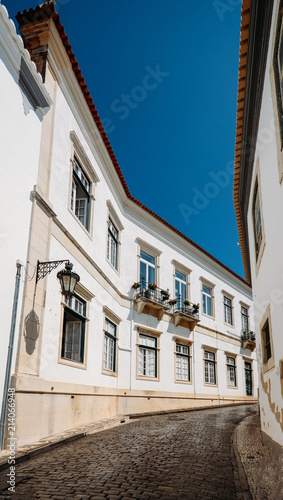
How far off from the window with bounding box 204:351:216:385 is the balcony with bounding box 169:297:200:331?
86.0 inches

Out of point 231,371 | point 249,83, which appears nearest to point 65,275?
point 249,83

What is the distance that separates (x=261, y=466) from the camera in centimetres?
585

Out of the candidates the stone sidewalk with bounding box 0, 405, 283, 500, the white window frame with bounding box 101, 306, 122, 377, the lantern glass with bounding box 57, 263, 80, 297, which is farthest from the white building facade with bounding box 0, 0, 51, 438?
the white window frame with bounding box 101, 306, 122, 377

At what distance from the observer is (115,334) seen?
14172 millimetres

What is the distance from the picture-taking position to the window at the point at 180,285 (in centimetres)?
1914

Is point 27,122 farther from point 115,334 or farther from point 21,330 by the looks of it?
point 115,334

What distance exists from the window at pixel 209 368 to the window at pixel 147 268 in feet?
17.7

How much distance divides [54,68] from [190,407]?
14420 mm

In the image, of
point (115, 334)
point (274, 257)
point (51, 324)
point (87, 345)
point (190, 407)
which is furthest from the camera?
point (190, 407)

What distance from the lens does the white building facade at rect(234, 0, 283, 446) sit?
5566 mm

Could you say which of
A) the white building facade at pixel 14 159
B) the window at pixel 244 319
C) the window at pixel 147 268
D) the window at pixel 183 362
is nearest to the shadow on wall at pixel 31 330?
the white building facade at pixel 14 159

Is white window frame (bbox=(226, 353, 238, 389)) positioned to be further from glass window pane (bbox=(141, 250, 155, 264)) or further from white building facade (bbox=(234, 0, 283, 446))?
white building facade (bbox=(234, 0, 283, 446))

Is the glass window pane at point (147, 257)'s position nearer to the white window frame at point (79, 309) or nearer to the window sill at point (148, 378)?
the window sill at point (148, 378)

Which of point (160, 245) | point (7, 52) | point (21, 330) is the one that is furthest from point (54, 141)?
point (160, 245)
